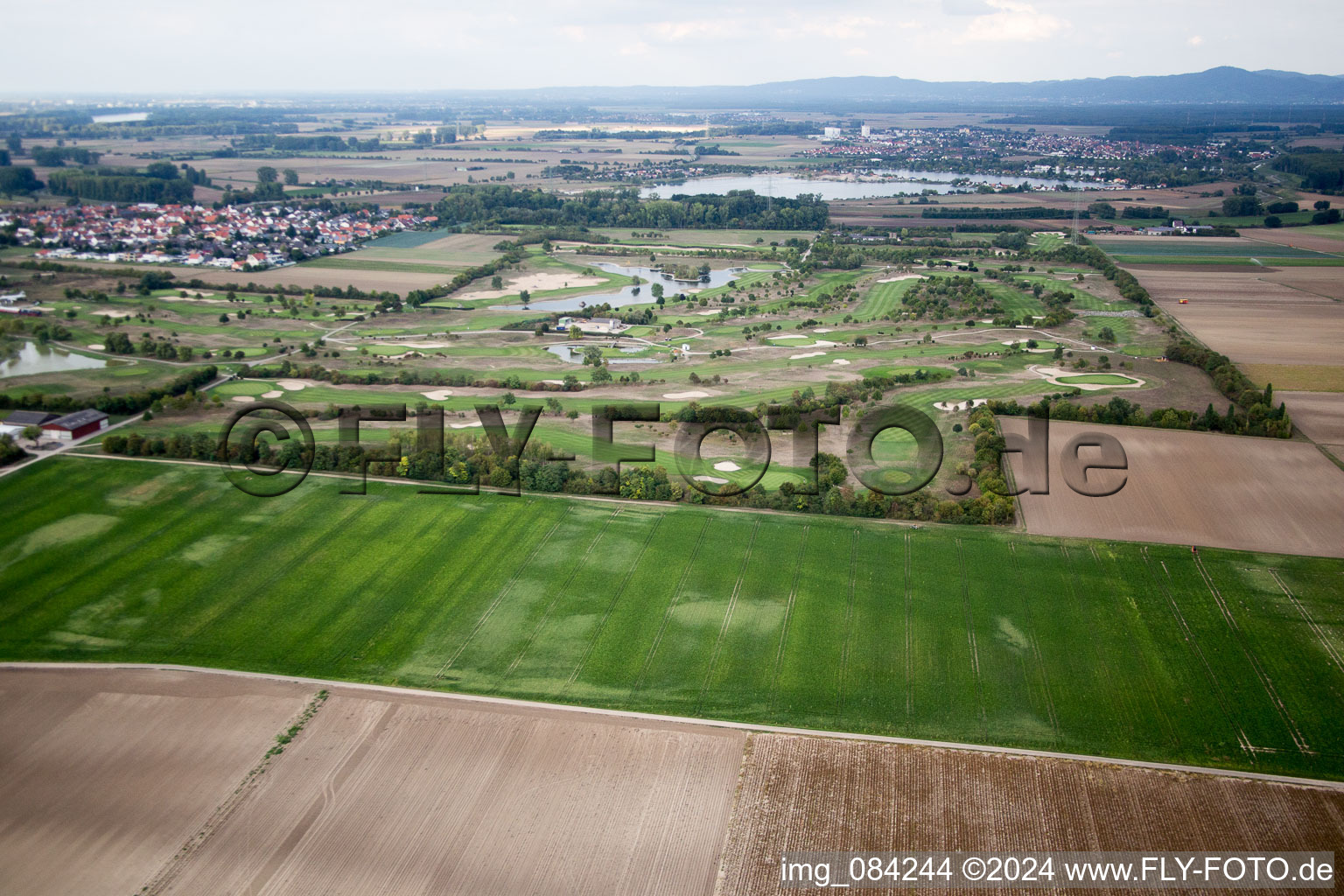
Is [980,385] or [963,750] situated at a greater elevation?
[980,385]

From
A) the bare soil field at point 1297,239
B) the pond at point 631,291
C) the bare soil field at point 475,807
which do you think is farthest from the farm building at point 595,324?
the bare soil field at point 1297,239

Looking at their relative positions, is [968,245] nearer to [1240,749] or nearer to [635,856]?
[1240,749]

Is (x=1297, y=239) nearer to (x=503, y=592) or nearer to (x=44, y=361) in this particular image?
(x=503, y=592)

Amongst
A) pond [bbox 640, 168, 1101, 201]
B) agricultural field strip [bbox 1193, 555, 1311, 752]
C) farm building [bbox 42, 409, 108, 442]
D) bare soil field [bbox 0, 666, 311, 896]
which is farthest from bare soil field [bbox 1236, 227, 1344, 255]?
farm building [bbox 42, 409, 108, 442]

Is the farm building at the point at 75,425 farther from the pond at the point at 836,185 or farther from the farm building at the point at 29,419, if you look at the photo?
the pond at the point at 836,185

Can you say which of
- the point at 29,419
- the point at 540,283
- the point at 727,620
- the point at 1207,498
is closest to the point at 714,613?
the point at 727,620

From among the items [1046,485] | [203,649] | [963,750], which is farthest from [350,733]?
[1046,485]
